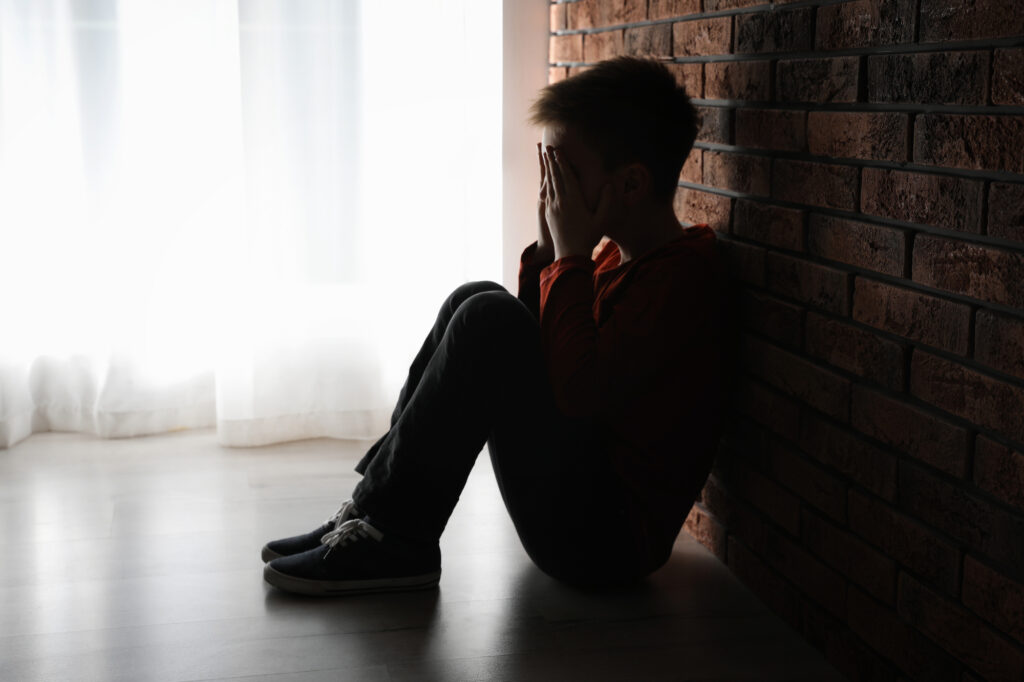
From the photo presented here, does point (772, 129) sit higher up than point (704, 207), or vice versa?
point (772, 129)

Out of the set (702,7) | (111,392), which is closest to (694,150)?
(702,7)

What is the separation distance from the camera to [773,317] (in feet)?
5.67

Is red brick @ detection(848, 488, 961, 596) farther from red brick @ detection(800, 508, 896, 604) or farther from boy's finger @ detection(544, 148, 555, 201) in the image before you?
boy's finger @ detection(544, 148, 555, 201)

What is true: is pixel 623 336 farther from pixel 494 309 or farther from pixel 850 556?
pixel 850 556

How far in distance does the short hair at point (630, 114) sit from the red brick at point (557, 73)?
89cm

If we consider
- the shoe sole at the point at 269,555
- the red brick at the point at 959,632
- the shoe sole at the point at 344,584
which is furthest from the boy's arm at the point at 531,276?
the red brick at the point at 959,632

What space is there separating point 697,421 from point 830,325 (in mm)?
295

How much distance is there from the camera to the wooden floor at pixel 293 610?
5.29 feet

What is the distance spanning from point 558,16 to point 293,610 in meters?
1.61

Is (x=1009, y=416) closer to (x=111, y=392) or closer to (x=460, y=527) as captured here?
(x=460, y=527)

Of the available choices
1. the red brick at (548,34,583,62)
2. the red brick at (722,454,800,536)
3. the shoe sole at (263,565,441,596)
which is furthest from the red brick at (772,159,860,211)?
the red brick at (548,34,583,62)

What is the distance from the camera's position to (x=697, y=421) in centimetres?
176

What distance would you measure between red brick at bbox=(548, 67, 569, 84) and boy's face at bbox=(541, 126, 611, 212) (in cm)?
92

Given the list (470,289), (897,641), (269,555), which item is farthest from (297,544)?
(897,641)
